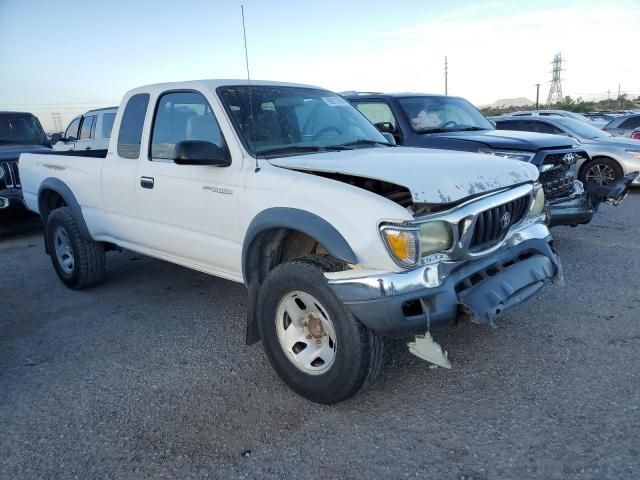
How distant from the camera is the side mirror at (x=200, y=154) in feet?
11.3

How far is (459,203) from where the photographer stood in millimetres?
3037

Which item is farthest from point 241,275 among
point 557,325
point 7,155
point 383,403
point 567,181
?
point 7,155

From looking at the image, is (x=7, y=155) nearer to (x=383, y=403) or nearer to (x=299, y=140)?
(x=299, y=140)

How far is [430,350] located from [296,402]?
0.90 m

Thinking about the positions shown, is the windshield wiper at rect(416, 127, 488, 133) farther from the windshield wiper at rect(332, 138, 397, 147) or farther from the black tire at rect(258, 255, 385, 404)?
the black tire at rect(258, 255, 385, 404)

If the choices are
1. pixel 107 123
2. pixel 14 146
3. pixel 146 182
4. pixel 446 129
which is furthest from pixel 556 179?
pixel 107 123

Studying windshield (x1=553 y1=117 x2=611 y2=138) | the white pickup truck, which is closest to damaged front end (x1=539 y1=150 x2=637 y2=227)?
the white pickup truck

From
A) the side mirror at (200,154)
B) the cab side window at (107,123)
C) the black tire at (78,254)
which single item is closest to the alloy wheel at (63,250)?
the black tire at (78,254)

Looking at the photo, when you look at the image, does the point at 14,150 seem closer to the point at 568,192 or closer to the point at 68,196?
the point at 68,196

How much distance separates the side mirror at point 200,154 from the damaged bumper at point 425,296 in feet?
4.12

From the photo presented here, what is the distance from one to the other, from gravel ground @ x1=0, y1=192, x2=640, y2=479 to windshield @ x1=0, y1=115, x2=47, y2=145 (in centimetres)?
597

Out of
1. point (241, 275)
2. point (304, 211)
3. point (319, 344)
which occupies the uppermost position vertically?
point (304, 211)

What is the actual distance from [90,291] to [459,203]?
3.98 metres

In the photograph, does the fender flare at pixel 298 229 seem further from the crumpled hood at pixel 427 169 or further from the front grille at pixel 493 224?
the front grille at pixel 493 224
